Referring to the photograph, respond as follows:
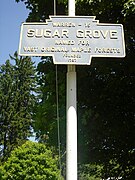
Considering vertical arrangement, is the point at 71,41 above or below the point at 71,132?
above

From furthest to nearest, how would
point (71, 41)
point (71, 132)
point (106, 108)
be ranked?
1. point (106, 108)
2. point (71, 41)
3. point (71, 132)

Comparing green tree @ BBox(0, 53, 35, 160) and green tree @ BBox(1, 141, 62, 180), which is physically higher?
green tree @ BBox(0, 53, 35, 160)

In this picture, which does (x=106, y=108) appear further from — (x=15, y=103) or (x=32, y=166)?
(x=15, y=103)

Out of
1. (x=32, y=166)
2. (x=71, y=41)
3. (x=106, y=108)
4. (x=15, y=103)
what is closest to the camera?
(x=71, y=41)

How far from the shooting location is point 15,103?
3744cm

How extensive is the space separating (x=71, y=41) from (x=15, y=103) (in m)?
33.4

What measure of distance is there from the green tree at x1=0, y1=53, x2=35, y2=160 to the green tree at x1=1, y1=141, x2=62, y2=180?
10.8 metres

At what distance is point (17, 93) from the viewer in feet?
123

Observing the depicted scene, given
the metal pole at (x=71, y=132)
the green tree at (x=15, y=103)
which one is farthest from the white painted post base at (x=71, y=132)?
the green tree at (x=15, y=103)

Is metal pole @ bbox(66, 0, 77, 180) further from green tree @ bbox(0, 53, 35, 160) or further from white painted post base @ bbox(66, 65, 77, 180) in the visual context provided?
green tree @ bbox(0, 53, 35, 160)

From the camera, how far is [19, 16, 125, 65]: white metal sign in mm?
4602

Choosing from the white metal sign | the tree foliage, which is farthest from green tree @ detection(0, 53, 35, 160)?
the white metal sign

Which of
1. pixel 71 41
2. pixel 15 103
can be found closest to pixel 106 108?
pixel 71 41

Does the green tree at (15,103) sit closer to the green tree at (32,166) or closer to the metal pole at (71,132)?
the green tree at (32,166)
